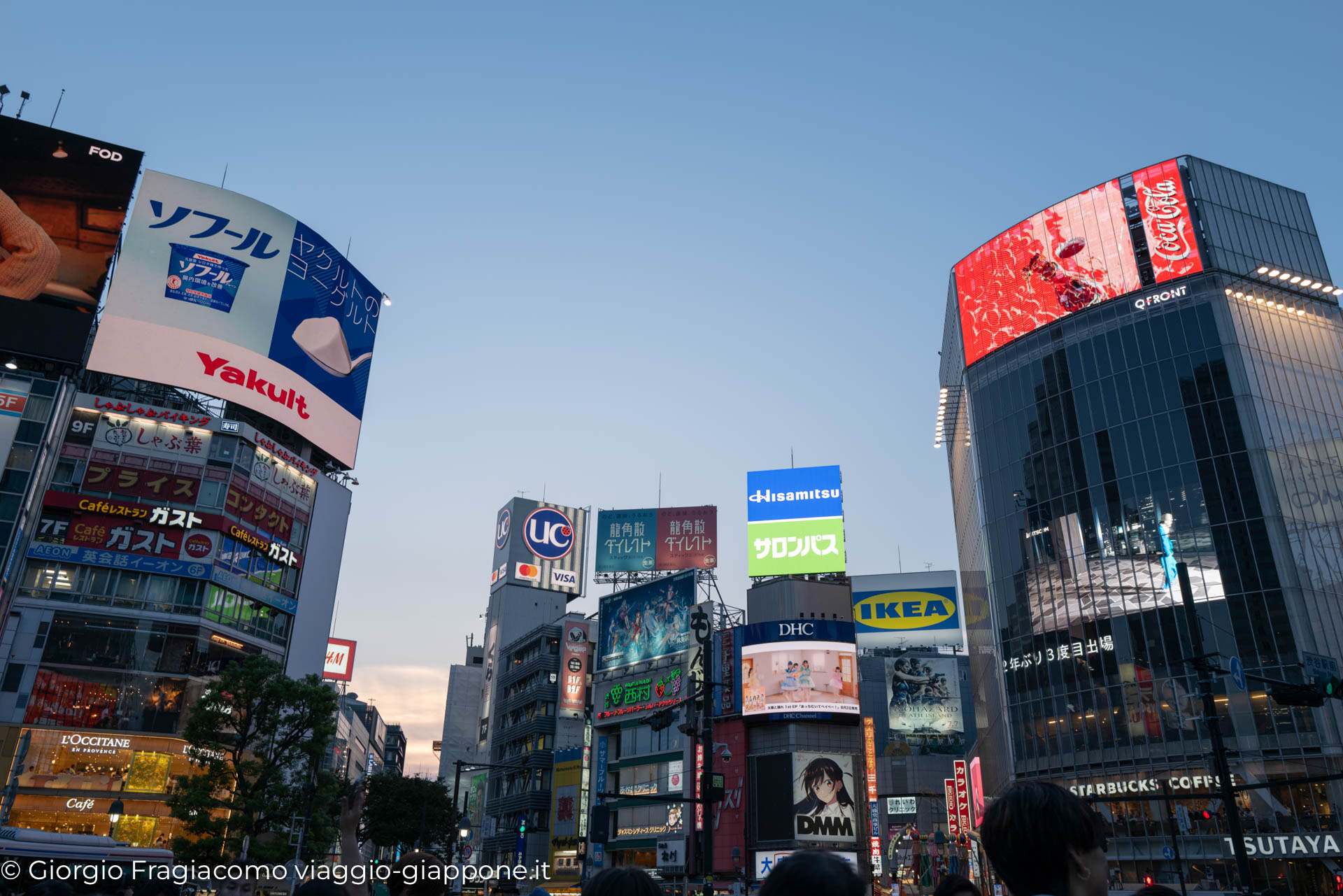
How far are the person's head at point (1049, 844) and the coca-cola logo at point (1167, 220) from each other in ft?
214

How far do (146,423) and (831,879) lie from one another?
202 ft

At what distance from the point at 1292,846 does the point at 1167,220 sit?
38.0 metres

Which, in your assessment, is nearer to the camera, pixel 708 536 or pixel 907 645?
pixel 708 536

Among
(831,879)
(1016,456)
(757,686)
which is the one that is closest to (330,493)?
(757,686)

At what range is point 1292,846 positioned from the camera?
149 ft

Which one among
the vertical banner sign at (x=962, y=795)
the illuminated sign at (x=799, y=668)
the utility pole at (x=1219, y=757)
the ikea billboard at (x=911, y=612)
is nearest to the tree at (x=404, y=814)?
the illuminated sign at (x=799, y=668)

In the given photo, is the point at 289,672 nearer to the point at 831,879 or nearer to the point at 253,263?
the point at 253,263

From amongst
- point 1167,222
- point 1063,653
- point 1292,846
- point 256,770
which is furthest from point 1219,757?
point 1167,222

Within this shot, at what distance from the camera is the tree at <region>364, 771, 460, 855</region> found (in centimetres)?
7550

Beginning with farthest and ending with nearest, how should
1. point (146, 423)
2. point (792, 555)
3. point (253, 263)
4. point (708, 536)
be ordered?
point (708, 536), point (792, 555), point (253, 263), point (146, 423)

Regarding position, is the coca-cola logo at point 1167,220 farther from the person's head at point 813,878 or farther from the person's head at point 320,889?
the person's head at point 813,878

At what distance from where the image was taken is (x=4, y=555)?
47.2m

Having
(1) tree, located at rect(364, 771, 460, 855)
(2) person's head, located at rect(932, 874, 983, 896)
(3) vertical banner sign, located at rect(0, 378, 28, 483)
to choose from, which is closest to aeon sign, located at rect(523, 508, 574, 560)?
(1) tree, located at rect(364, 771, 460, 855)

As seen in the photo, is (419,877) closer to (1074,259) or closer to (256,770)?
(256,770)
